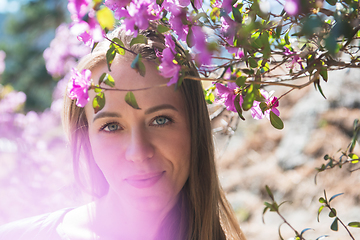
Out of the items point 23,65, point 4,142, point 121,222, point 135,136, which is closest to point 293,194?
point 121,222

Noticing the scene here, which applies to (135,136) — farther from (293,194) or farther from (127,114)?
(293,194)

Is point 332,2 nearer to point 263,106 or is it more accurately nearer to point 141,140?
Result: point 263,106

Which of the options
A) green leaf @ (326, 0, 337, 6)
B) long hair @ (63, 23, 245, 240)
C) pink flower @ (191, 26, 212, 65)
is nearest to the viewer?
pink flower @ (191, 26, 212, 65)

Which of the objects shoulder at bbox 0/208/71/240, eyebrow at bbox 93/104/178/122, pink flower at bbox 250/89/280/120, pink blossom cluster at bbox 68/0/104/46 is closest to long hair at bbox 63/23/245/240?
eyebrow at bbox 93/104/178/122

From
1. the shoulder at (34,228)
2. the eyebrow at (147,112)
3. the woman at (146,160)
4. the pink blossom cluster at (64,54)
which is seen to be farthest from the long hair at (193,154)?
the pink blossom cluster at (64,54)

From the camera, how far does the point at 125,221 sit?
3.38 feet

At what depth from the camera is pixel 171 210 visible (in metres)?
1.08

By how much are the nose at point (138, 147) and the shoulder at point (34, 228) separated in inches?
19.2

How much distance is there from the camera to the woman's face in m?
0.86

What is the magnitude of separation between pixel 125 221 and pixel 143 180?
23 centimetres

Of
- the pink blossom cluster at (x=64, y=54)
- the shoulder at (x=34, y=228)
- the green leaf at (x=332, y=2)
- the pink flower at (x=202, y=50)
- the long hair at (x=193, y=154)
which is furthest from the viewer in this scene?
the pink blossom cluster at (x=64, y=54)

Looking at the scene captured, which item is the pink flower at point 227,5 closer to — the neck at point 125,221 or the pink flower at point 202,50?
the pink flower at point 202,50

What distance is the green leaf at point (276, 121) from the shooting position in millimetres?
592

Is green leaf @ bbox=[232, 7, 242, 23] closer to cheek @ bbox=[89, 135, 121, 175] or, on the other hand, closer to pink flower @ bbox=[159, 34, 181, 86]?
pink flower @ bbox=[159, 34, 181, 86]
